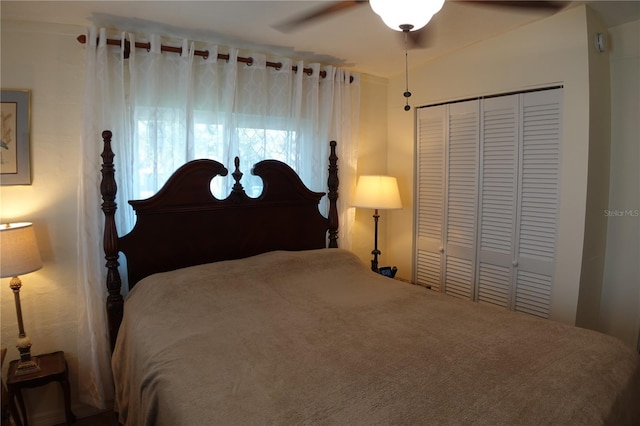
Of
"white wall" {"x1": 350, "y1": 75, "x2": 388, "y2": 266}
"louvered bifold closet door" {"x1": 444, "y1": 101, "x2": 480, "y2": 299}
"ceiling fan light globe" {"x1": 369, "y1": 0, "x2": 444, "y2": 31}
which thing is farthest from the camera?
"white wall" {"x1": 350, "y1": 75, "x2": 388, "y2": 266}

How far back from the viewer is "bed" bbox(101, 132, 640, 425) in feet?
3.96

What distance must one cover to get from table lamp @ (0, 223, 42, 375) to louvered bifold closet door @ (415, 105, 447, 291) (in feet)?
8.88

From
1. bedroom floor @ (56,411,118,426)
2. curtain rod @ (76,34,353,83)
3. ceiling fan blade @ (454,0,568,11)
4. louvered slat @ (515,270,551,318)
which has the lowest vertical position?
bedroom floor @ (56,411,118,426)

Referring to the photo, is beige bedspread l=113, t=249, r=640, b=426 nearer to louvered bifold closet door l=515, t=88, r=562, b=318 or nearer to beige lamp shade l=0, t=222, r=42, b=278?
beige lamp shade l=0, t=222, r=42, b=278

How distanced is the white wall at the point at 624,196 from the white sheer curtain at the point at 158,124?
2.03 m

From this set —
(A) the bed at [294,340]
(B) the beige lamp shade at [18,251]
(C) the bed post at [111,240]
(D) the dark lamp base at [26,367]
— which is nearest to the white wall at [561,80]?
(A) the bed at [294,340]

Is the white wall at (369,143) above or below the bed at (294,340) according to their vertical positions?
above

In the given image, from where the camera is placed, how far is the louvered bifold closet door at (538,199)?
8.14 feet

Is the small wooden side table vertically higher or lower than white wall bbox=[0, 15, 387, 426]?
lower

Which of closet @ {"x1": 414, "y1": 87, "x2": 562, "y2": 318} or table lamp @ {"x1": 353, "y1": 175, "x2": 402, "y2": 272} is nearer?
closet @ {"x1": 414, "y1": 87, "x2": 562, "y2": 318}

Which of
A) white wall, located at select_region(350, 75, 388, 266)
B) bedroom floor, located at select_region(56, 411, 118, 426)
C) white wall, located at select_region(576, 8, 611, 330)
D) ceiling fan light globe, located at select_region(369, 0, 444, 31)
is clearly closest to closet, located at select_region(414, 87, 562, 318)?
white wall, located at select_region(576, 8, 611, 330)

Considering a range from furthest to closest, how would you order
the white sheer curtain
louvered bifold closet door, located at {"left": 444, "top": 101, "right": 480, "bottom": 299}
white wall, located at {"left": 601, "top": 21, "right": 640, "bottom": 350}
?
louvered bifold closet door, located at {"left": 444, "top": 101, "right": 480, "bottom": 299} → white wall, located at {"left": 601, "top": 21, "right": 640, "bottom": 350} → the white sheer curtain

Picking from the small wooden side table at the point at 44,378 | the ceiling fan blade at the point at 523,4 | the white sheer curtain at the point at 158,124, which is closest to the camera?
the ceiling fan blade at the point at 523,4

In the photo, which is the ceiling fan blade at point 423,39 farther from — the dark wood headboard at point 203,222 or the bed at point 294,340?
the bed at point 294,340
